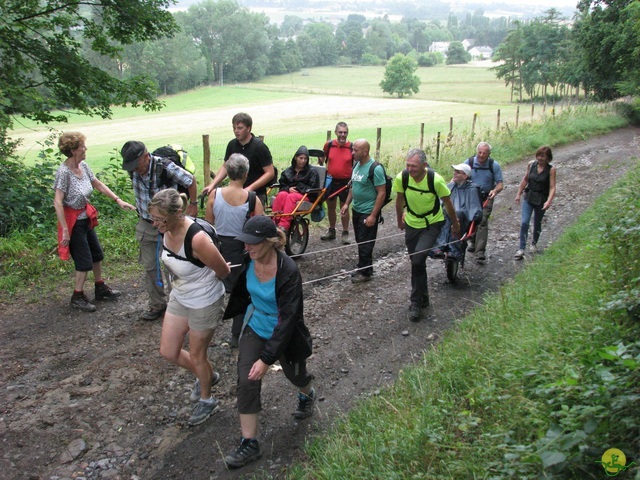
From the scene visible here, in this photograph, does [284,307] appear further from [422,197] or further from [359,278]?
[359,278]

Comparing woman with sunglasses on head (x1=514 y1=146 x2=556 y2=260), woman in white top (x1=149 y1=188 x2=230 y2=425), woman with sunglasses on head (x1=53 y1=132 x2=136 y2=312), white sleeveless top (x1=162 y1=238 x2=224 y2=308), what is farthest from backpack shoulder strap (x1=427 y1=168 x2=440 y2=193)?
woman with sunglasses on head (x1=53 y1=132 x2=136 y2=312)

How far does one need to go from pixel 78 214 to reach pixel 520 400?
17.0 ft

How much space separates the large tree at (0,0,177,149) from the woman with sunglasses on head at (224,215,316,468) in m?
7.12

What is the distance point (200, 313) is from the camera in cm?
424

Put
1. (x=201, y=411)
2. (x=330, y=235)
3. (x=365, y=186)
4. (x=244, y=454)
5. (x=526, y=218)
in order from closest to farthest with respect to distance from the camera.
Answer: (x=244, y=454) → (x=201, y=411) → (x=365, y=186) → (x=526, y=218) → (x=330, y=235)

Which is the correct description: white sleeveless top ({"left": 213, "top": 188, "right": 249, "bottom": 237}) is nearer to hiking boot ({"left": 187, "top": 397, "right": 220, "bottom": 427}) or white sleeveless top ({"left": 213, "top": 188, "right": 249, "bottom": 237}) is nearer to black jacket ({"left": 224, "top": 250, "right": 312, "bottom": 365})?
black jacket ({"left": 224, "top": 250, "right": 312, "bottom": 365})

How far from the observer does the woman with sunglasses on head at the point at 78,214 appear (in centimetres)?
601

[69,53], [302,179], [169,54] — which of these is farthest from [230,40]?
[302,179]

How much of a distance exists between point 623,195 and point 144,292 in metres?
6.43

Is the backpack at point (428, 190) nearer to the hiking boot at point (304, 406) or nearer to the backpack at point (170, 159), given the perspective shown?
the backpack at point (170, 159)

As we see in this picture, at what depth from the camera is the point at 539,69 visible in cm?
6788

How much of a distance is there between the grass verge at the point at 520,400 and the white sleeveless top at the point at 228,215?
2069mm

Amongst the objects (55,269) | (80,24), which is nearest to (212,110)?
(80,24)

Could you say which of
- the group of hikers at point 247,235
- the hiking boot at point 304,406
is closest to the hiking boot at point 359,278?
the group of hikers at point 247,235
